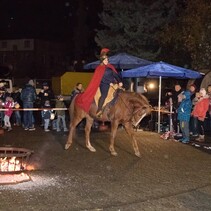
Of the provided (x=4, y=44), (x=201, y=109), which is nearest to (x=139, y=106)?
(x=201, y=109)

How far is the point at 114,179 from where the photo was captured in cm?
972

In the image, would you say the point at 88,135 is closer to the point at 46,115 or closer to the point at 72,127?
the point at 72,127

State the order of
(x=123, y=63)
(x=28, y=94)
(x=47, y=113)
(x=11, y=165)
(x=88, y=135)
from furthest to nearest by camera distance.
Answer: (x=123, y=63) → (x=28, y=94) → (x=47, y=113) → (x=88, y=135) → (x=11, y=165)

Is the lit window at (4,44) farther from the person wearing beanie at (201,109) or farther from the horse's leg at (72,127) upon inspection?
the horse's leg at (72,127)

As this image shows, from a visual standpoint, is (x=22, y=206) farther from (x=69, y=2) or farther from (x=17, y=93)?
(x=69, y=2)

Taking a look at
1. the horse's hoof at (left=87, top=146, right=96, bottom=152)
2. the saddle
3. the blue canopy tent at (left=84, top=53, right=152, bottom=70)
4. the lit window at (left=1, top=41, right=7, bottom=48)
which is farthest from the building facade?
the saddle

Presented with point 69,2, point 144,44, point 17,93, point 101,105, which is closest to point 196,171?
point 101,105

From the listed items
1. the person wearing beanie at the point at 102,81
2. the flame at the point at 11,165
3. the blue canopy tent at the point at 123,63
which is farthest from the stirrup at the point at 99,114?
the blue canopy tent at the point at 123,63

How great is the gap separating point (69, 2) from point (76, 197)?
5752 centimetres

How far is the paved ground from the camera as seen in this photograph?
788 cm

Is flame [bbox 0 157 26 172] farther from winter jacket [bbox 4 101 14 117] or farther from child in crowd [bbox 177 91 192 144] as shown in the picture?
winter jacket [bbox 4 101 14 117]

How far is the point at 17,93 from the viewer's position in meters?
21.0

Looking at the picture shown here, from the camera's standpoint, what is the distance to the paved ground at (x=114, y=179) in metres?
7.88

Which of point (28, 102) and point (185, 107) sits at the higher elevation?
point (185, 107)
